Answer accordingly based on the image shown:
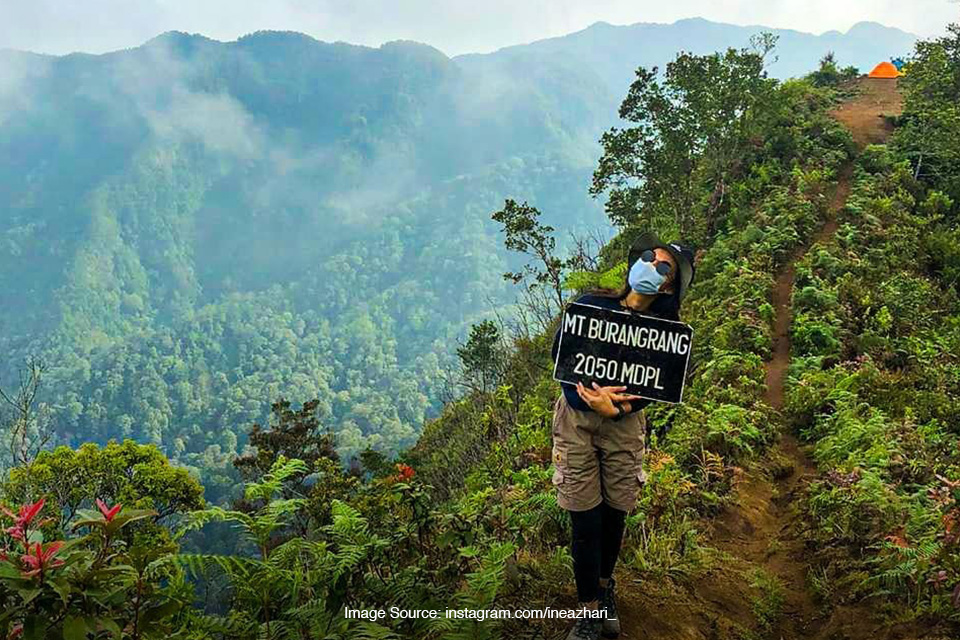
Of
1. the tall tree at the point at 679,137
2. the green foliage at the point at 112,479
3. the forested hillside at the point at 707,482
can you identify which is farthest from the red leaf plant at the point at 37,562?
the tall tree at the point at 679,137

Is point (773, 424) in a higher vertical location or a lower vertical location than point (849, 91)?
lower

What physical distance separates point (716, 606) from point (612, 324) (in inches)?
78.2

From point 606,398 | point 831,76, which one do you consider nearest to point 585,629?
point 606,398

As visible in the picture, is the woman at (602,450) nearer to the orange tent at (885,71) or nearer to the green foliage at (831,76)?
the green foliage at (831,76)

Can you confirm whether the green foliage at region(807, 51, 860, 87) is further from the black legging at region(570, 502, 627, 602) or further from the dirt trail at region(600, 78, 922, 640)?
the black legging at region(570, 502, 627, 602)

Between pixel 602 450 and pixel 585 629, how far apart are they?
827mm

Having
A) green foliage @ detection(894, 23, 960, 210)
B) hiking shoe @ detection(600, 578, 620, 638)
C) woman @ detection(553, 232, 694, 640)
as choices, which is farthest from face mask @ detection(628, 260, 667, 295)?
green foliage @ detection(894, 23, 960, 210)

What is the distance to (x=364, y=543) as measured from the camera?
333cm

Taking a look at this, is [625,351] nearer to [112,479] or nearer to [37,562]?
[37,562]

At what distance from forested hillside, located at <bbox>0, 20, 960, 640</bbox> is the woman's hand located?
0.90 meters

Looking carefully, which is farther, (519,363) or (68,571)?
(519,363)

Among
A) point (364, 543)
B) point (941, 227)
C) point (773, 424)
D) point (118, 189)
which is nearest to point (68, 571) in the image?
point (364, 543)

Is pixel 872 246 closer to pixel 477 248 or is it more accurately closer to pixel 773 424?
pixel 773 424

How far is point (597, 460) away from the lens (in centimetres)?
306
